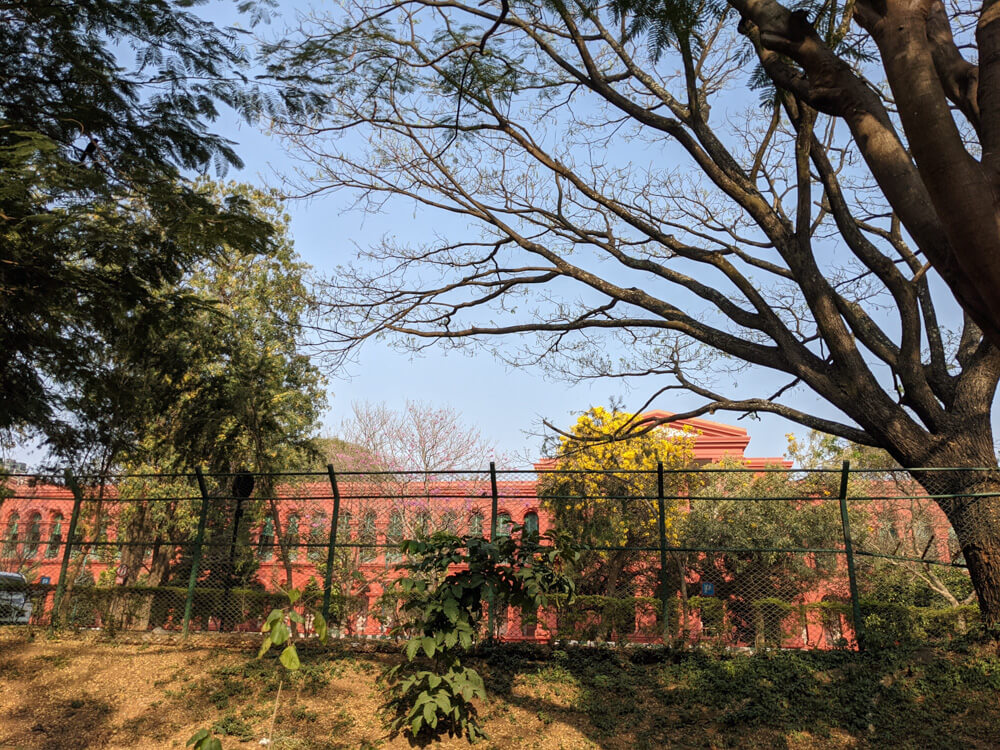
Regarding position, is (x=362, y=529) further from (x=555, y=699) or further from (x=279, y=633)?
(x=279, y=633)

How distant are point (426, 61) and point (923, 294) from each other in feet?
24.2

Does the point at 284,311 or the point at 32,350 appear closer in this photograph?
the point at 32,350

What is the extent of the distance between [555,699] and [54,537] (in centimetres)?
834

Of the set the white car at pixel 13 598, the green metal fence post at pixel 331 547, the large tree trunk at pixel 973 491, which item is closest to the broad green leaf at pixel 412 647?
the green metal fence post at pixel 331 547

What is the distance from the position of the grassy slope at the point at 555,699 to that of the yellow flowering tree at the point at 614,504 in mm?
8825

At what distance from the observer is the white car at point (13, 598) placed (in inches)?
404

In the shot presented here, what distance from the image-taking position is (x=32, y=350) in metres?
8.08

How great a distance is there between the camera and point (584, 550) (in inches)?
408

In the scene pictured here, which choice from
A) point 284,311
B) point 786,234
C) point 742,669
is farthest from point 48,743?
point 284,311

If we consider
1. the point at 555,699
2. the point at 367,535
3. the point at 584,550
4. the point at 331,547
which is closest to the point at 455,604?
the point at 555,699

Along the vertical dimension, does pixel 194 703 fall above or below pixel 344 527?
below

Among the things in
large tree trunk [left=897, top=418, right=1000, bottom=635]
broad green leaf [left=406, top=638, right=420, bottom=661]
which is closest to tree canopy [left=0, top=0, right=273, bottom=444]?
broad green leaf [left=406, top=638, right=420, bottom=661]

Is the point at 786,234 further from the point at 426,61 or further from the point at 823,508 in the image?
the point at 823,508

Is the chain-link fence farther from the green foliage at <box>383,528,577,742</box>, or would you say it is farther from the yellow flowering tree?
the green foliage at <box>383,528,577,742</box>
